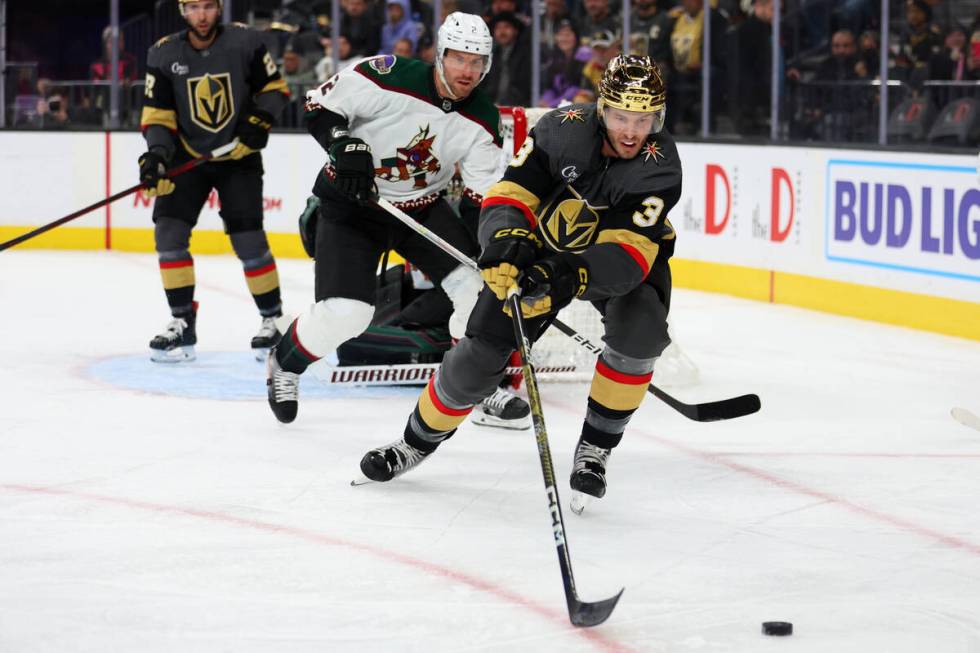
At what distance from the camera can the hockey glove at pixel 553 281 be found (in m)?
2.83

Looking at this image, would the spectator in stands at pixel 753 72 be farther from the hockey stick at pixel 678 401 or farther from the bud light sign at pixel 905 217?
the hockey stick at pixel 678 401

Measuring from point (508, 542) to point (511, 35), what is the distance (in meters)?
5.92

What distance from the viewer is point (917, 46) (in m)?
6.90

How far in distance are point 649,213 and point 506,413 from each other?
1190mm

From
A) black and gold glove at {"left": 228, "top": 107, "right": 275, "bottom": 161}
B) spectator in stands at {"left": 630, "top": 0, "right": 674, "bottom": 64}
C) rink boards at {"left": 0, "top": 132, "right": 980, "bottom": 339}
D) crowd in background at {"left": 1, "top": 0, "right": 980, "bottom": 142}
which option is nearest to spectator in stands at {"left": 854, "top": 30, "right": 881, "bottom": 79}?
crowd in background at {"left": 1, "top": 0, "right": 980, "bottom": 142}

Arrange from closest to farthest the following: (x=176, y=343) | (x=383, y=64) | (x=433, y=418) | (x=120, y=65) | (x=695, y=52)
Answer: (x=433, y=418), (x=383, y=64), (x=176, y=343), (x=695, y=52), (x=120, y=65)

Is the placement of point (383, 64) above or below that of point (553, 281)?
above

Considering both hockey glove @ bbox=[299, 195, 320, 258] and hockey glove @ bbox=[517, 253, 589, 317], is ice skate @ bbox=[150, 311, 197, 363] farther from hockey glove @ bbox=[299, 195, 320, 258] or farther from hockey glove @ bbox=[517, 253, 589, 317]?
hockey glove @ bbox=[517, 253, 589, 317]

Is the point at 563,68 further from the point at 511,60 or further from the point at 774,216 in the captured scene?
the point at 774,216

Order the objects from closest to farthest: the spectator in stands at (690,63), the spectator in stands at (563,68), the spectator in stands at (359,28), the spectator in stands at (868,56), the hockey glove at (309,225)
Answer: the hockey glove at (309,225), the spectator in stands at (868,56), the spectator in stands at (690,63), the spectator in stands at (563,68), the spectator in stands at (359,28)

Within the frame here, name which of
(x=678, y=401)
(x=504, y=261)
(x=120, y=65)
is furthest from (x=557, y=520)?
(x=120, y=65)

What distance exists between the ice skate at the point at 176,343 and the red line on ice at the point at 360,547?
5.60ft

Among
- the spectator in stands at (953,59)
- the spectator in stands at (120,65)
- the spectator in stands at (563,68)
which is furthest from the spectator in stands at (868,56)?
the spectator in stands at (120,65)

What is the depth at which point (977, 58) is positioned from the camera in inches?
266
